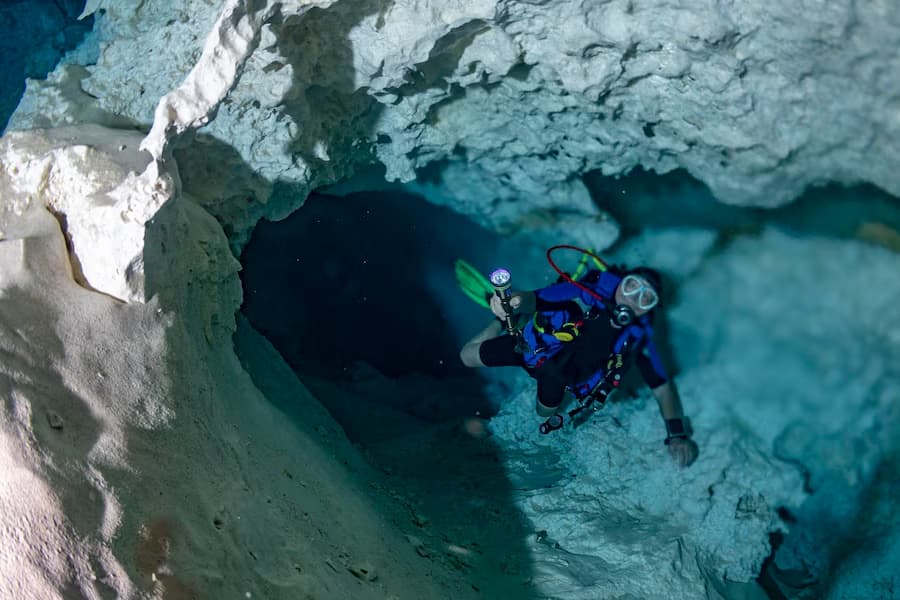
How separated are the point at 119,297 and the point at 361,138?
1877mm

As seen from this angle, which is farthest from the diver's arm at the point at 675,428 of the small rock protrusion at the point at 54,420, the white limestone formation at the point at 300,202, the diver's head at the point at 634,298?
the small rock protrusion at the point at 54,420

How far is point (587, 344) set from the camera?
3.51 m

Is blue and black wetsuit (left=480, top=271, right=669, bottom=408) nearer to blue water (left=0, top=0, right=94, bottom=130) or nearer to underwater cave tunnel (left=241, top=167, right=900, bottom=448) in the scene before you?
underwater cave tunnel (left=241, top=167, right=900, bottom=448)

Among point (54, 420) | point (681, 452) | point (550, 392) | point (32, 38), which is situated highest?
point (32, 38)

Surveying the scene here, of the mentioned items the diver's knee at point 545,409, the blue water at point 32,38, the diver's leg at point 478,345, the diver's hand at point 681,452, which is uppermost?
the blue water at point 32,38

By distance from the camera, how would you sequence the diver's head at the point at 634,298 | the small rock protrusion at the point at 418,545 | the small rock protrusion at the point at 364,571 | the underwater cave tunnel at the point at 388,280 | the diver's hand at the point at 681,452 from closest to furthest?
the small rock protrusion at the point at 364,571, the small rock protrusion at the point at 418,545, the diver's head at the point at 634,298, the diver's hand at the point at 681,452, the underwater cave tunnel at the point at 388,280

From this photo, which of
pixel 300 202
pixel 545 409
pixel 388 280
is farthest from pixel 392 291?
pixel 300 202

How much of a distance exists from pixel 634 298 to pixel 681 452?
41.6 inches

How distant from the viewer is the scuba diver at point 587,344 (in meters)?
3.44

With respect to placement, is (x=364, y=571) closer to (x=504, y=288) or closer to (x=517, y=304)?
(x=504, y=288)

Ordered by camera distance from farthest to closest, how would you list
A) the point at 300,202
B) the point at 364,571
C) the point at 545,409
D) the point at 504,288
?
the point at 545,409 → the point at 504,288 → the point at 300,202 → the point at 364,571

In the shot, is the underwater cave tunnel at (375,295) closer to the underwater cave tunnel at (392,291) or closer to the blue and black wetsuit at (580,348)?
the underwater cave tunnel at (392,291)

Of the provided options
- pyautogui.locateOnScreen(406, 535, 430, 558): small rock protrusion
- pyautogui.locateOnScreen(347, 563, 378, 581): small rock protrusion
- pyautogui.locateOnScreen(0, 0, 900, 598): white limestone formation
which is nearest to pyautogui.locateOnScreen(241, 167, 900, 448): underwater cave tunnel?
pyautogui.locateOnScreen(0, 0, 900, 598): white limestone formation

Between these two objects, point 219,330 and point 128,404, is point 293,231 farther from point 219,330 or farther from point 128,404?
point 128,404
